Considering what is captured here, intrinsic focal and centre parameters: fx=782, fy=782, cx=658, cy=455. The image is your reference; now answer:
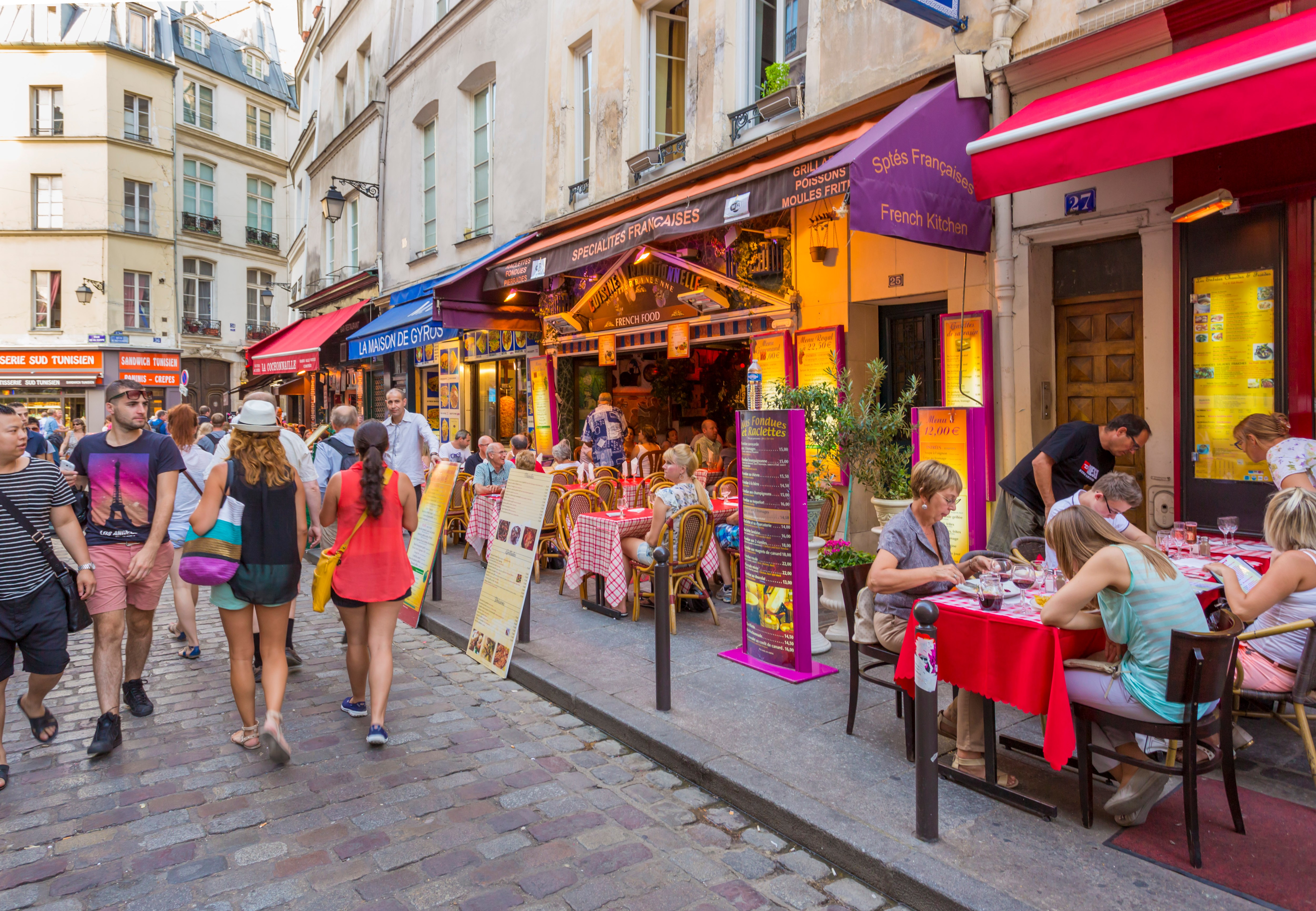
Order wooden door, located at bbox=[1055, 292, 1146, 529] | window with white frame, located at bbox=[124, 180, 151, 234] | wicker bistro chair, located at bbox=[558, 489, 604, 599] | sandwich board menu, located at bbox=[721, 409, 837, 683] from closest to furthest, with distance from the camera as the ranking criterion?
1. sandwich board menu, located at bbox=[721, 409, 837, 683]
2. wooden door, located at bbox=[1055, 292, 1146, 529]
3. wicker bistro chair, located at bbox=[558, 489, 604, 599]
4. window with white frame, located at bbox=[124, 180, 151, 234]

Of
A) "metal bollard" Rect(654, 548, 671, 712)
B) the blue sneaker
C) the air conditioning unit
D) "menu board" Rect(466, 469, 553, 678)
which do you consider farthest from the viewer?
the air conditioning unit

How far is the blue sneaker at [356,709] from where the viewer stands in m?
4.64

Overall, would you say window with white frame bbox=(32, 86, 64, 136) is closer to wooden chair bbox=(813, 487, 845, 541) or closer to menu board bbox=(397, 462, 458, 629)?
menu board bbox=(397, 462, 458, 629)

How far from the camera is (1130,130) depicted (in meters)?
4.53

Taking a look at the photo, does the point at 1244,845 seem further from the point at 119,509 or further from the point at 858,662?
the point at 119,509

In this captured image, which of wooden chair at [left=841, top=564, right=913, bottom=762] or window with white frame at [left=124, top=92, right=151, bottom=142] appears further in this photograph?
window with white frame at [left=124, top=92, right=151, bottom=142]

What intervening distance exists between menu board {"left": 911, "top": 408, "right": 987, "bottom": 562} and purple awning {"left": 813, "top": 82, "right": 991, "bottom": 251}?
4.70 feet

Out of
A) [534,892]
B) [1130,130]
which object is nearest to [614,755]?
[534,892]

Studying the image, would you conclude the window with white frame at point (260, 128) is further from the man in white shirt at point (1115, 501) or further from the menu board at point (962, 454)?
the man in white shirt at point (1115, 501)

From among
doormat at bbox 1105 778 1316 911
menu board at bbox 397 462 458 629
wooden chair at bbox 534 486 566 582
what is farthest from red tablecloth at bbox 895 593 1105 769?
wooden chair at bbox 534 486 566 582

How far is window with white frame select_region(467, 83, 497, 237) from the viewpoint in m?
14.5

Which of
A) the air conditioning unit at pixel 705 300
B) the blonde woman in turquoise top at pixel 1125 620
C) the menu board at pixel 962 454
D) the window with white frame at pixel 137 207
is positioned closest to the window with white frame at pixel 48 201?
the window with white frame at pixel 137 207

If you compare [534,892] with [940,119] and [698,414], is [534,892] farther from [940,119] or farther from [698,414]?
[698,414]

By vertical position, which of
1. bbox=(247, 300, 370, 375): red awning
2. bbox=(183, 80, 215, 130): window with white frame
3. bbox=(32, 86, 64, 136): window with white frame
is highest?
bbox=(183, 80, 215, 130): window with white frame
